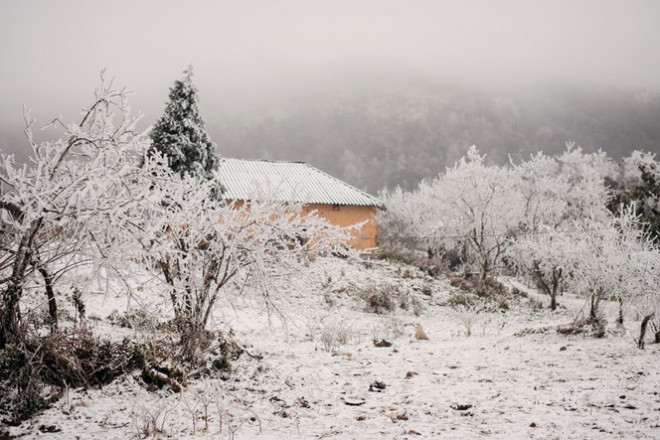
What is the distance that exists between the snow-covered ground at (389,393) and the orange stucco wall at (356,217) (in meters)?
16.6

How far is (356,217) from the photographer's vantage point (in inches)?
1152

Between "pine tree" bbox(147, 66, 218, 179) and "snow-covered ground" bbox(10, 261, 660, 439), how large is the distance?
318 inches

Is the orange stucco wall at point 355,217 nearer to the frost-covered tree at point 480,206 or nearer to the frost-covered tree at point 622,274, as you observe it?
the frost-covered tree at point 480,206

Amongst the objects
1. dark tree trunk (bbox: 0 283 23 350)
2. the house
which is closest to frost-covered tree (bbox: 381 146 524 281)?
the house

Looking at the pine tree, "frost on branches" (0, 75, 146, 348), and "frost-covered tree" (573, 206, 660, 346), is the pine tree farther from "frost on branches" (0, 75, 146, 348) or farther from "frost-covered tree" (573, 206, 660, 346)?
"frost-covered tree" (573, 206, 660, 346)

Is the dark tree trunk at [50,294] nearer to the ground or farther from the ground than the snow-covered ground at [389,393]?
farther from the ground

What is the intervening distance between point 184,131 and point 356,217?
579 inches

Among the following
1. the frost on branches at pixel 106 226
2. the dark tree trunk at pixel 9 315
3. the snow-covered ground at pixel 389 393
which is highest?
the frost on branches at pixel 106 226

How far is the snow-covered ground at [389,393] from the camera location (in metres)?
4.98

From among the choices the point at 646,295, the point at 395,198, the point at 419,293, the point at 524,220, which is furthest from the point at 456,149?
the point at 646,295

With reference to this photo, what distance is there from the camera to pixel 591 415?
5492 mm

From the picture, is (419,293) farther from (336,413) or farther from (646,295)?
(336,413)

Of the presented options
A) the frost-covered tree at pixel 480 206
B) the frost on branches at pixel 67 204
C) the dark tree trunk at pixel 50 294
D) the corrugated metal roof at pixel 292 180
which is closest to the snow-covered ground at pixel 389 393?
the dark tree trunk at pixel 50 294

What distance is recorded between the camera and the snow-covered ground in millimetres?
4977
